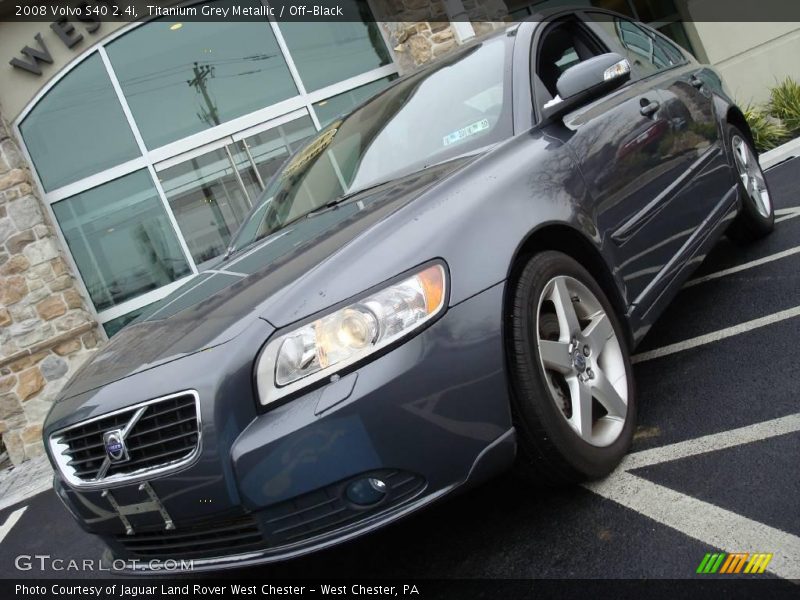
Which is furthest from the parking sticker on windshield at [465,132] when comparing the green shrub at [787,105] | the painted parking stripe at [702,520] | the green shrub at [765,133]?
the green shrub at [787,105]

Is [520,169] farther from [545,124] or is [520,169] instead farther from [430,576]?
→ [430,576]

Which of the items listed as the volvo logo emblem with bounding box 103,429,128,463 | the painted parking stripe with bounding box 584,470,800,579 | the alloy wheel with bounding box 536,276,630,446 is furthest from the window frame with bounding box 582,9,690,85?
the volvo logo emblem with bounding box 103,429,128,463

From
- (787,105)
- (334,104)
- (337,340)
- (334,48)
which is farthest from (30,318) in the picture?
(787,105)

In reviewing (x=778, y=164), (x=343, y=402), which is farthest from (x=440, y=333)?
(x=778, y=164)

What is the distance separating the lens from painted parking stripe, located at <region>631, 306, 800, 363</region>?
10.7 feet

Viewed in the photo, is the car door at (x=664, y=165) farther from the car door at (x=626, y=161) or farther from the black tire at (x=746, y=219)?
the black tire at (x=746, y=219)

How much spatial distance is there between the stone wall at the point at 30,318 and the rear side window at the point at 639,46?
6077 millimetres

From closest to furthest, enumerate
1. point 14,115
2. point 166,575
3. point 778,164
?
point 166,575
point 778,164
point 14,115

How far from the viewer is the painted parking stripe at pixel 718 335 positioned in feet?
10.7

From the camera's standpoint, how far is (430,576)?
7.45ft

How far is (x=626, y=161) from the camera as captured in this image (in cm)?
298

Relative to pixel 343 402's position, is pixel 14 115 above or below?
above

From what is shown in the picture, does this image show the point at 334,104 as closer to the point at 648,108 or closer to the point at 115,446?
the point at 648,108

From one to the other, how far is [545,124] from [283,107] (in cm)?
695
